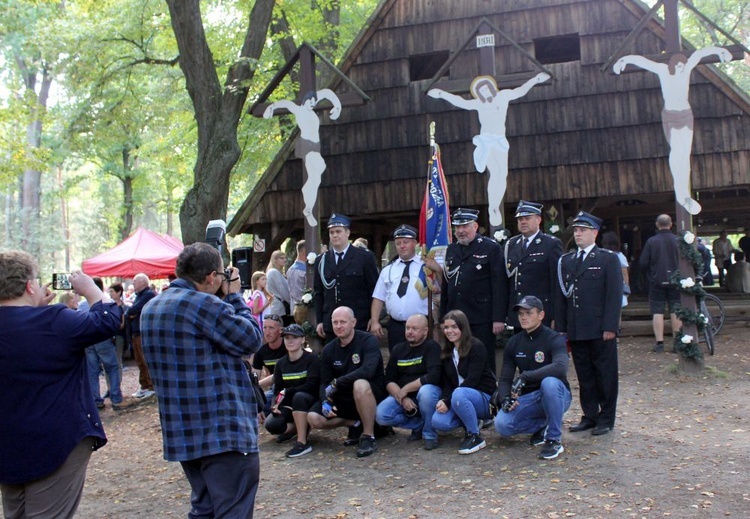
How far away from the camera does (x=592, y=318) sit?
22.2 feet

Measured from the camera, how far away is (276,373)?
7.43 metres

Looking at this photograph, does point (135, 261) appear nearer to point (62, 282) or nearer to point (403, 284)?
point (403, 284)

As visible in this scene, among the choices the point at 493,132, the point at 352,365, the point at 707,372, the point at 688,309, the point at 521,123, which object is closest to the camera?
A: the point at 352,365

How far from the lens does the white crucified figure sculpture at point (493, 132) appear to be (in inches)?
358

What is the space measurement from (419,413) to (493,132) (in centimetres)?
383

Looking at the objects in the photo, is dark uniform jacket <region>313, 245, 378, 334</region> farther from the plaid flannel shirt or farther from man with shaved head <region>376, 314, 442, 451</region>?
the plaid flannel shirt

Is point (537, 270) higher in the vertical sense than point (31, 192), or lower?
lower

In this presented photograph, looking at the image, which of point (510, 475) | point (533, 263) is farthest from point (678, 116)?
point (510, 475)

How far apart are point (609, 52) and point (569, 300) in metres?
6.79

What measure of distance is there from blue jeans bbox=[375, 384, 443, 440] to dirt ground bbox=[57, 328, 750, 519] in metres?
0.18

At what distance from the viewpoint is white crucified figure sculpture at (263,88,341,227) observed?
9.45m

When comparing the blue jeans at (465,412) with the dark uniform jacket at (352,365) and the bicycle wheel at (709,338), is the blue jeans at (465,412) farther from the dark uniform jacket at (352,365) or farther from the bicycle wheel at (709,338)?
the bicycle wheel at (709,338)

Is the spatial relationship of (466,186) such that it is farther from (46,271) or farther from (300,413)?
(46,271)

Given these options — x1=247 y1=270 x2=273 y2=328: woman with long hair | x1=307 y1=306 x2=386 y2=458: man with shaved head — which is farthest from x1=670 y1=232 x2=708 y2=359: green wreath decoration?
x1=247 y1=270 x2=273 y2=328: woman with long hair
